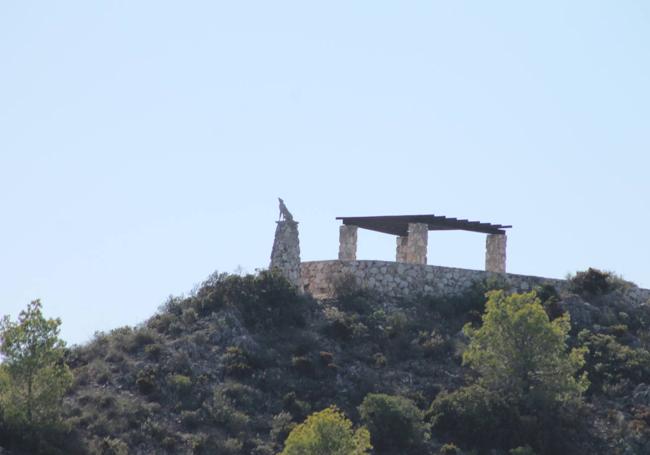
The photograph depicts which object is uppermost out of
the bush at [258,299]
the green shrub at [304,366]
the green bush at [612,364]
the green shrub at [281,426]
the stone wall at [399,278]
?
the stone wall at [399,278]

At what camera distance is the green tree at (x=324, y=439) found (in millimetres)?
54875

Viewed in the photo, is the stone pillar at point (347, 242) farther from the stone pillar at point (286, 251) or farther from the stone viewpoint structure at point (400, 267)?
the stone pillar at point (286, 251)

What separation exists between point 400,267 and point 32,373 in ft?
67.5

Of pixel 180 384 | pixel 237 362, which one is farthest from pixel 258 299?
pixel 180 384

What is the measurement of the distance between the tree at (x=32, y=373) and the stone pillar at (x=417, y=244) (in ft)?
65.0

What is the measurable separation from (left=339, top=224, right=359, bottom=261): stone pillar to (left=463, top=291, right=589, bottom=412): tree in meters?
11.5

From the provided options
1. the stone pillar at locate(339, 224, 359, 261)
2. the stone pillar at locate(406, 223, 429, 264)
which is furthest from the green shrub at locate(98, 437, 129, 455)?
the stone pillar at locate(406, 223, 429, 264)

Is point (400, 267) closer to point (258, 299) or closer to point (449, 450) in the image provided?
point (258, 299)

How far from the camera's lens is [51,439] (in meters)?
59.2

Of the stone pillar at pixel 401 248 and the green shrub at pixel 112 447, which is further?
the stone pillar at pixel 401 248

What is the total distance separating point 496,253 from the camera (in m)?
77.6

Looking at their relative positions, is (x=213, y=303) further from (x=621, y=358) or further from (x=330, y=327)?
(x=621, y=358)

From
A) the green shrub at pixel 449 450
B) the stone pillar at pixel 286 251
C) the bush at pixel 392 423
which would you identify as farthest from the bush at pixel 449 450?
the stone pillar at pixel 286 251

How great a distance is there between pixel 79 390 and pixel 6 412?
17.4 ft
